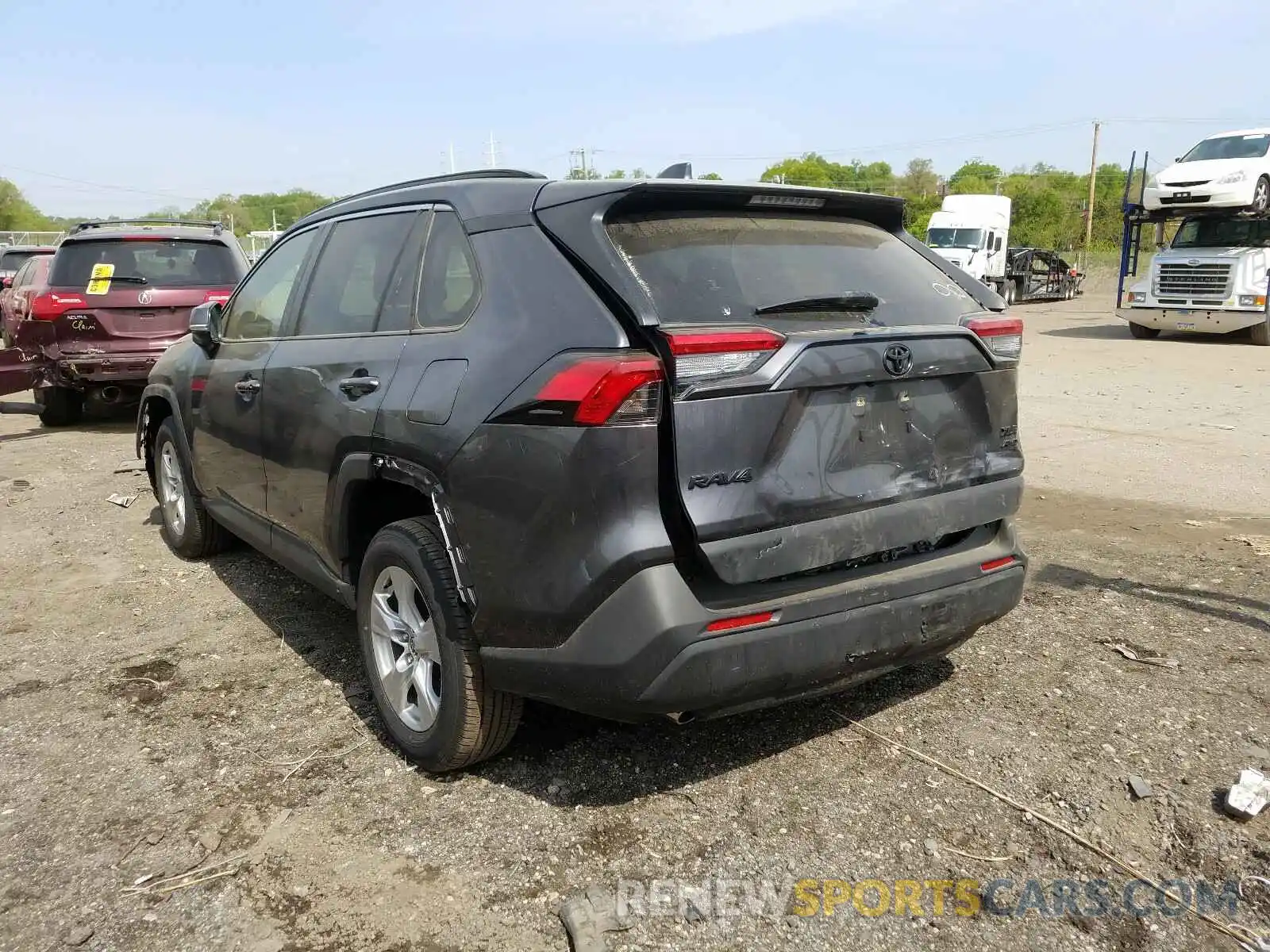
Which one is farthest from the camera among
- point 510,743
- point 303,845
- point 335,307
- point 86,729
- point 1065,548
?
point 1065,548

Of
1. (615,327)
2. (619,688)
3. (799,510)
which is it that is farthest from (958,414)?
(619,688)

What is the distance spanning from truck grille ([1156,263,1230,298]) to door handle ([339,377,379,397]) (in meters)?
18.8

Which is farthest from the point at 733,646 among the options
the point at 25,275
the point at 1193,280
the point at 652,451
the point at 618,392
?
the point at 1193,280

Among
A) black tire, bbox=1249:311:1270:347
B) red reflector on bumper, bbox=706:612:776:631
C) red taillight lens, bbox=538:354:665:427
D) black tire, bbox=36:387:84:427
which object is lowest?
black tire, bbox=1249:311:1270:347

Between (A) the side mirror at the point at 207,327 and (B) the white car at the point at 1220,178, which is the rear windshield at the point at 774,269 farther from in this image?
(B) the white car at the point at 1220,178

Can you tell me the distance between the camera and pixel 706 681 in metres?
2.58

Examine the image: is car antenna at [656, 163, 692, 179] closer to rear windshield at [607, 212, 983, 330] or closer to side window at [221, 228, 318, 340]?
rear windshield at [607, 212, 983, 330]

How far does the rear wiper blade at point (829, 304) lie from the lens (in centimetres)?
281

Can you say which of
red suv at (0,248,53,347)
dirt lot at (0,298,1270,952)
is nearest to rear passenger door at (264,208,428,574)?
dirt lot at (0,298,1270,952)

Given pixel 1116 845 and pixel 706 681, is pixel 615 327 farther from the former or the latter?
pixel 1116 845

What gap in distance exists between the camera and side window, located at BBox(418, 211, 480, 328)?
3.03 metres

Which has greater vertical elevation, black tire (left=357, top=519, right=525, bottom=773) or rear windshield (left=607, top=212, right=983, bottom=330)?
rear windshield (left=607, top=212, right=983, bottom=330)

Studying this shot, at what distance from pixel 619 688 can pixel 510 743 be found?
87 cm

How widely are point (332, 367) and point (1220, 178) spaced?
19440mm
